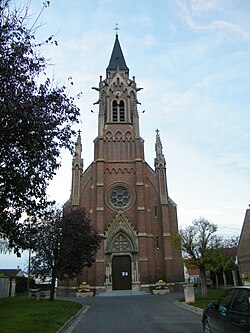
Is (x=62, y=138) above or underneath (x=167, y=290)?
above

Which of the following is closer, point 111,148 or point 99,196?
point 99,196

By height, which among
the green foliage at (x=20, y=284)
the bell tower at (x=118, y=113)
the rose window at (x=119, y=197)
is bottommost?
the green foliage at (x=20, y=284)

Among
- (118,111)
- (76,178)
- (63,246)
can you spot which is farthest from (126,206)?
(63,246)

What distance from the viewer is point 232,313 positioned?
6531mm

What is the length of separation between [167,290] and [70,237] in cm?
1463

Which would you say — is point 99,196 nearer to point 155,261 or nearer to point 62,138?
point 155,261

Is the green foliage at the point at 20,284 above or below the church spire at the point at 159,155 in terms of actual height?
below

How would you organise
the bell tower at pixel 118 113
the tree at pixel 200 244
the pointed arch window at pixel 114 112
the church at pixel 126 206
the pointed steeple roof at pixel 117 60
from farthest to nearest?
the pointed steeple roof at pixel 117 60
the pointed arch window at pixel 114 112
the bell tower at pixel 118 113
the church at pixel 126 206
the tree at pixel 200 244

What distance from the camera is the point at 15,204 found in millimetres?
8133

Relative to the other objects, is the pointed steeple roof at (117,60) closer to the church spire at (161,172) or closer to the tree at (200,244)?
the church spire at (161,172)

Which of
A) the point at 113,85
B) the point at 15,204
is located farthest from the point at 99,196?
the point at 15,204

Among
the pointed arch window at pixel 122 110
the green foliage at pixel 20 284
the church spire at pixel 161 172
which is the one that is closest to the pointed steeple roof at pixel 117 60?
the pointed arch window at pixel 122 110

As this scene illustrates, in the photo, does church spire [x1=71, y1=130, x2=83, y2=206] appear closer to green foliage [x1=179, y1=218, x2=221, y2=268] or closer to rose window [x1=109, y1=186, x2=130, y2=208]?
rose window [x1=109, y1=186, x2=130, y2=208]

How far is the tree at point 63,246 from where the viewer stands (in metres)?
22.1
